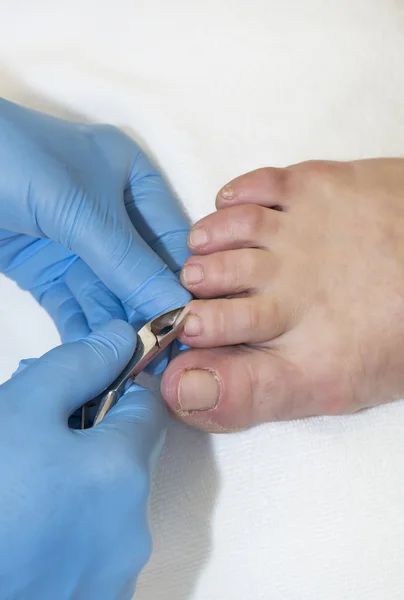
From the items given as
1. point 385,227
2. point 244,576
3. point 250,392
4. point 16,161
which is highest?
point 16,161

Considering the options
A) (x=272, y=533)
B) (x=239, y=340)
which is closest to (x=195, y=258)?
(x=239, y=340)

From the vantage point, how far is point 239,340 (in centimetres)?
83

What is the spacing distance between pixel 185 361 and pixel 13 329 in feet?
0.90

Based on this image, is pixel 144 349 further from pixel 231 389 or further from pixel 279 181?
pixel 279 181

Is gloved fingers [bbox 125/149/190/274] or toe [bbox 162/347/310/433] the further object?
gloved fingers [bbox 125/149/190/274]

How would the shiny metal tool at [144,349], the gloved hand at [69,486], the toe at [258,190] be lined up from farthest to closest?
1. the toe at [258,190]
2. the shiny metal tool at [144,349]
3. the gloved hand at [69,486]

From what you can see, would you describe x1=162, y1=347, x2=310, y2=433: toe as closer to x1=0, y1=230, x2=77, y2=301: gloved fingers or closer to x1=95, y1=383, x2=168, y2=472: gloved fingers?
x1=95, y1=383, x2=168, y2=472: gloved fingers

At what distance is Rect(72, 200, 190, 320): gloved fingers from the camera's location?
82cm

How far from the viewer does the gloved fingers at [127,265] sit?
2.69 ft

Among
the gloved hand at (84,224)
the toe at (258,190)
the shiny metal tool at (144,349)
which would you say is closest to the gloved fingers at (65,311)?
the gloved hand at (84,224)

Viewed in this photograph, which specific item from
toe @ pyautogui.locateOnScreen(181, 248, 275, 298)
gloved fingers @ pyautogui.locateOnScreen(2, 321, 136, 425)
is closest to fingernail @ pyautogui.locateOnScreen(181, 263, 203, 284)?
toe @ pyautogui.locateOnScreen(181, 248, 275, 298)

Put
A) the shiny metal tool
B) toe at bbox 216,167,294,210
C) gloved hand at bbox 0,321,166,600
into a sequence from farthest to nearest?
toe at bbox 216,167,294,210
the shiny metal tool
gloved hand at bbox 0,321,166,600

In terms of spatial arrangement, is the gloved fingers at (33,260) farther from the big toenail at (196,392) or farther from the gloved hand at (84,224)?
the big toenail at (196,392)

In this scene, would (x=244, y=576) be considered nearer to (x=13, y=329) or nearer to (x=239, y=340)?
(x=239, y=340)
